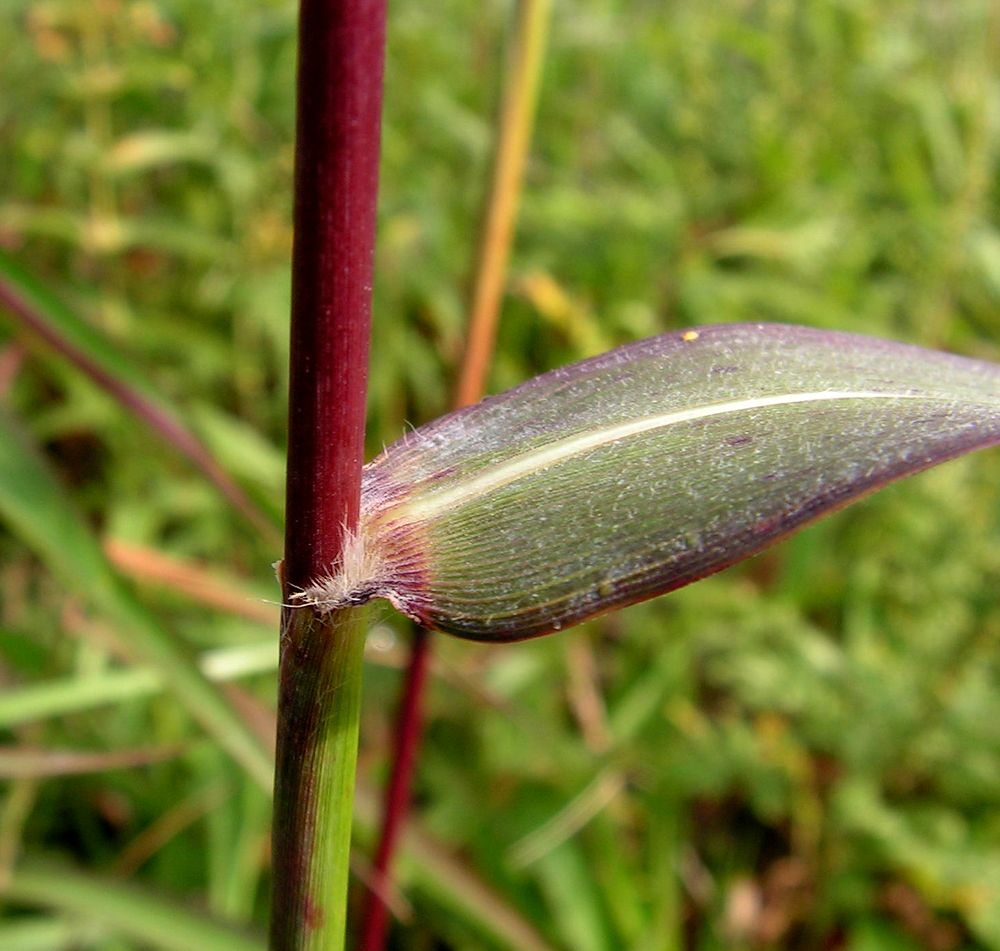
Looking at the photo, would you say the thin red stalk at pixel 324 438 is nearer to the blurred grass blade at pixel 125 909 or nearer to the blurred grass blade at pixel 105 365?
the blurred grass blade at pixel 105 365

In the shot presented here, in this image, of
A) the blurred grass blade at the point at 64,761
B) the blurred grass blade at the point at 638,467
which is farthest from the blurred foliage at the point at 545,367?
the blurred grass blade at the point at 638,467

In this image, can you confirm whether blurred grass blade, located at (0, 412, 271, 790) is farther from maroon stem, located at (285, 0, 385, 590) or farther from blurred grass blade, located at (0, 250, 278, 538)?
maroon stem, located at (285, 0, 385, 590)

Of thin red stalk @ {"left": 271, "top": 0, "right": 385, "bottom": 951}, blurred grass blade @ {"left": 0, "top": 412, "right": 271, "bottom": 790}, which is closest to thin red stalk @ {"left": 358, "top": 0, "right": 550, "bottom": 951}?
blurred grass blade @ {"left": 0, "top": 412, "right": 271, "bottom": 790}

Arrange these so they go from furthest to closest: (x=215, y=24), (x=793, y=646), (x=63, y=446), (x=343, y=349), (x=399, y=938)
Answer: (x=63, y=446), (x=215, y=24), (x=793, y=646), (x=399, y=938), (x=343, y=349)

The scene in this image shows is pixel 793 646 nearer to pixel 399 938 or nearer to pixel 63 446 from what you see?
pixel 399 938

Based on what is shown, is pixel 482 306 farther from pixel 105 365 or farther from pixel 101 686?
pixel 101 686

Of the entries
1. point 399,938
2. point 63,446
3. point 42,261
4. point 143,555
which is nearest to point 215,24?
point 42,261

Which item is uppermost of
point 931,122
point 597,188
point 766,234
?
point 931,122
